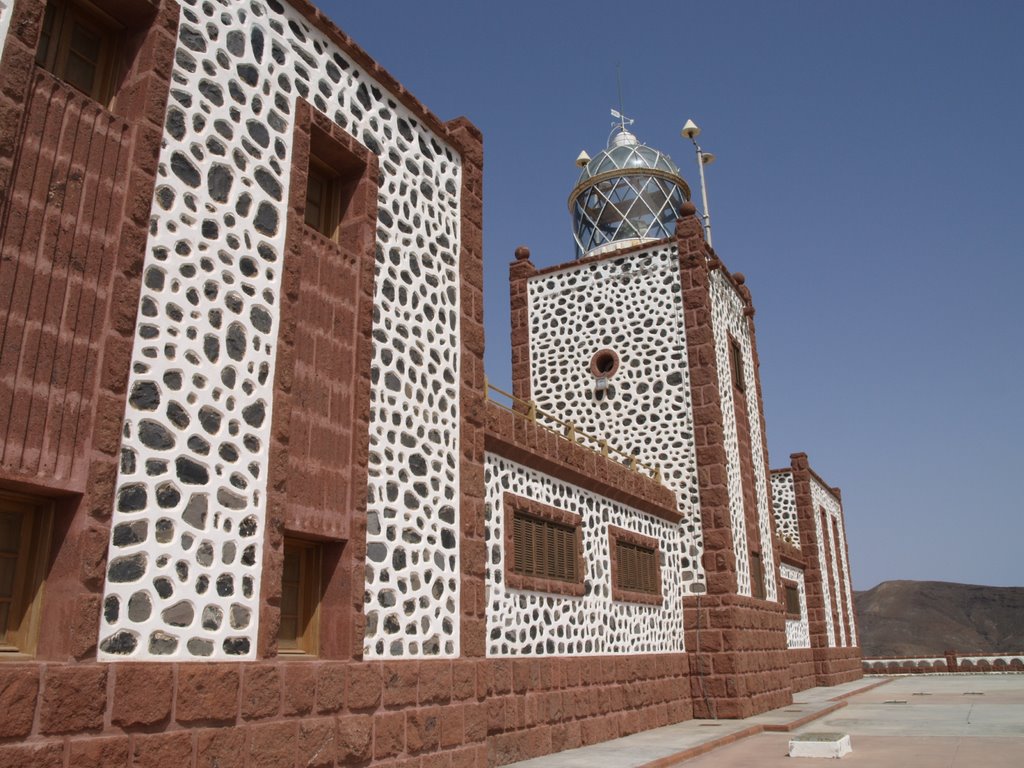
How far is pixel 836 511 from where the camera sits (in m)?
34.4

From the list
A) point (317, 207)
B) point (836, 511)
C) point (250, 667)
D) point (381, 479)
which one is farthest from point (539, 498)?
point (836, 511)

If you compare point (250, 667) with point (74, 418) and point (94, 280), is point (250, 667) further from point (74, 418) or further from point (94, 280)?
point (94, 280)

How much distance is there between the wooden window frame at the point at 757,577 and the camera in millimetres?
17875

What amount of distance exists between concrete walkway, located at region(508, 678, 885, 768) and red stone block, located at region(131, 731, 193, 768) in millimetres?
5157

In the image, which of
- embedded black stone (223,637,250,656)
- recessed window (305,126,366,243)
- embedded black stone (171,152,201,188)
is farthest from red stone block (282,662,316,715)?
recessed window (305,126,366,243)

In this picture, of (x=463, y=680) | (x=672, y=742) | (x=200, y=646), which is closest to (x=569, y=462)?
(x=672, y=742)

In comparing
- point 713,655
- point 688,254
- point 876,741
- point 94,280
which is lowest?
point 876,741

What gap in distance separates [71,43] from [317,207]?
2.72 metres

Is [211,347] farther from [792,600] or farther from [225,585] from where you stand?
[792,600]

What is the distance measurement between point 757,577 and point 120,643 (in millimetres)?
14950

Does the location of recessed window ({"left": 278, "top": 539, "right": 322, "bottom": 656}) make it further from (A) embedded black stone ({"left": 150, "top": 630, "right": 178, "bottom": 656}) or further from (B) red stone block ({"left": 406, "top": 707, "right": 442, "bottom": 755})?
(A) embedded black stone ({"left": 150, "top": 630, "right": 178, "bottom": 656})

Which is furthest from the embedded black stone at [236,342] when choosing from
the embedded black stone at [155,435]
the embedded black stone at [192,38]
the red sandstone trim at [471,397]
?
the red sandstone trim at [471,397]

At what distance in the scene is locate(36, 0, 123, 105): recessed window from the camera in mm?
5980

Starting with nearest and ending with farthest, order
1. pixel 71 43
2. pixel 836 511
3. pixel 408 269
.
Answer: pixel 71 43 < pixel 408 269 < pixel 836 511
